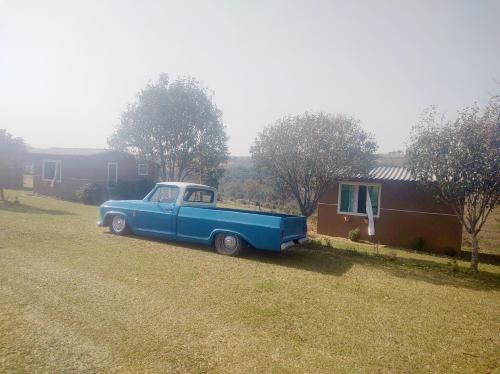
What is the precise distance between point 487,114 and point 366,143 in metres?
3.87

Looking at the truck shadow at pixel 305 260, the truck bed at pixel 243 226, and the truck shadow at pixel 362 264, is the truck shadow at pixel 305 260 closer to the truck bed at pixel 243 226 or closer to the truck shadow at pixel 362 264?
the truck shadow at pixel 362 264

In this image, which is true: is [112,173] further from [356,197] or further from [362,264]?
[362,264]

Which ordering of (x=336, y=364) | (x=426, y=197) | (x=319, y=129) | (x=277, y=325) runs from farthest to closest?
(x=426, y=197), (x=319, y=129), (x=277, y=325), (x=336, y=364)

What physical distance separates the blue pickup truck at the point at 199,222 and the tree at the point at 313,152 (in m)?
2.56

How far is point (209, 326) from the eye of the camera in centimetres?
501

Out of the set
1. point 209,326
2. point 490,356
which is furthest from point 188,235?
point 490,356

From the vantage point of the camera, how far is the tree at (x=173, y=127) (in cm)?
1888

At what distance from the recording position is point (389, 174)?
16.4 m

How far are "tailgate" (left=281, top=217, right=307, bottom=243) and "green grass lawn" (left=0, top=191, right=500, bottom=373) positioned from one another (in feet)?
2.27

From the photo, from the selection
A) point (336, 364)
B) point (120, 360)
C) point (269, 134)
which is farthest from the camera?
point (269, 134)

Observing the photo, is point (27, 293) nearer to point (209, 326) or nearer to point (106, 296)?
point (106, 296)

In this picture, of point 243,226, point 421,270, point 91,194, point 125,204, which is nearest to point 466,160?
point 421,270

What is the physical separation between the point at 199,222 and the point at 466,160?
7.04 m

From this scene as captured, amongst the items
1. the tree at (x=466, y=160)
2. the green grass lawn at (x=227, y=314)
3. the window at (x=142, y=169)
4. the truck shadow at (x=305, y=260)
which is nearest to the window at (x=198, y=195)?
the green grass lawn at (x=227, y=314)
